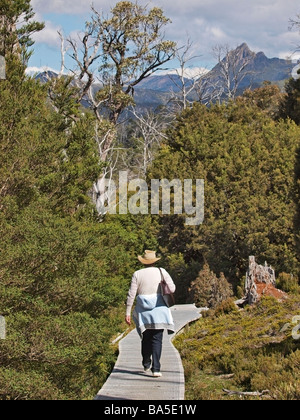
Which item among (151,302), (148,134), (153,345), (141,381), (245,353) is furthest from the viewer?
(148,134)

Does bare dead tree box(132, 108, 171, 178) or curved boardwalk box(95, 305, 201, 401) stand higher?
bare dead tree box(132, 108, 171, 178)

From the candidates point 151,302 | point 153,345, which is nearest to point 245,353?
point 153,345

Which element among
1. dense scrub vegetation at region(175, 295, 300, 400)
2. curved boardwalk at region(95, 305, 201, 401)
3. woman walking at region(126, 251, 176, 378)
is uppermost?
woman walking at region(126, 251, 176, 378)

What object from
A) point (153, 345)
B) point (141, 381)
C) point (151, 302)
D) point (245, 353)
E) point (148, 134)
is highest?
point (148, 134)

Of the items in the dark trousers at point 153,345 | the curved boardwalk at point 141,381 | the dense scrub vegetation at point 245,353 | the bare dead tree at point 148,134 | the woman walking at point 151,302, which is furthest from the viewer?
the bare dead tree at point 148,134

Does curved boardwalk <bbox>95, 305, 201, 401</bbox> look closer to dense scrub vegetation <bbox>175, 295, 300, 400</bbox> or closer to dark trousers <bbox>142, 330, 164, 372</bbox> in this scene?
dark trousers <bbox>142, 330, 164, 372</bbox>

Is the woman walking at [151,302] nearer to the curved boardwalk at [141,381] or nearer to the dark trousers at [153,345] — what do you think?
the dark trousers at [153,345]

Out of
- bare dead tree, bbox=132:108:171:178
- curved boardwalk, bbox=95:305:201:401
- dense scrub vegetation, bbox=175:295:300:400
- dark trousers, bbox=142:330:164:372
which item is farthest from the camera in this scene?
bare dead tree, bbox=132:108:171:178

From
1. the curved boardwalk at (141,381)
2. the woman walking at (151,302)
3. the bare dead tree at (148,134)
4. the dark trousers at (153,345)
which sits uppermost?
the bare dead tree at (148,134)

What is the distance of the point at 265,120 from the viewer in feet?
123

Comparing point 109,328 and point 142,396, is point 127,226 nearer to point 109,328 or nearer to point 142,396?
point 109,328

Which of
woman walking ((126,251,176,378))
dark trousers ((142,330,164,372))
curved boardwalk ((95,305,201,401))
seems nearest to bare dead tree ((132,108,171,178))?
curved boardwalk ((95,305,201,401))

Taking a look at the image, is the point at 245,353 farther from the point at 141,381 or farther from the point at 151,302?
the point at 151,302

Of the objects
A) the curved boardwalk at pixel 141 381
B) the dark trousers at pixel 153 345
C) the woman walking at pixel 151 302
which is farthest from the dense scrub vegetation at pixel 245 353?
the woman walking at pixel 151 302
